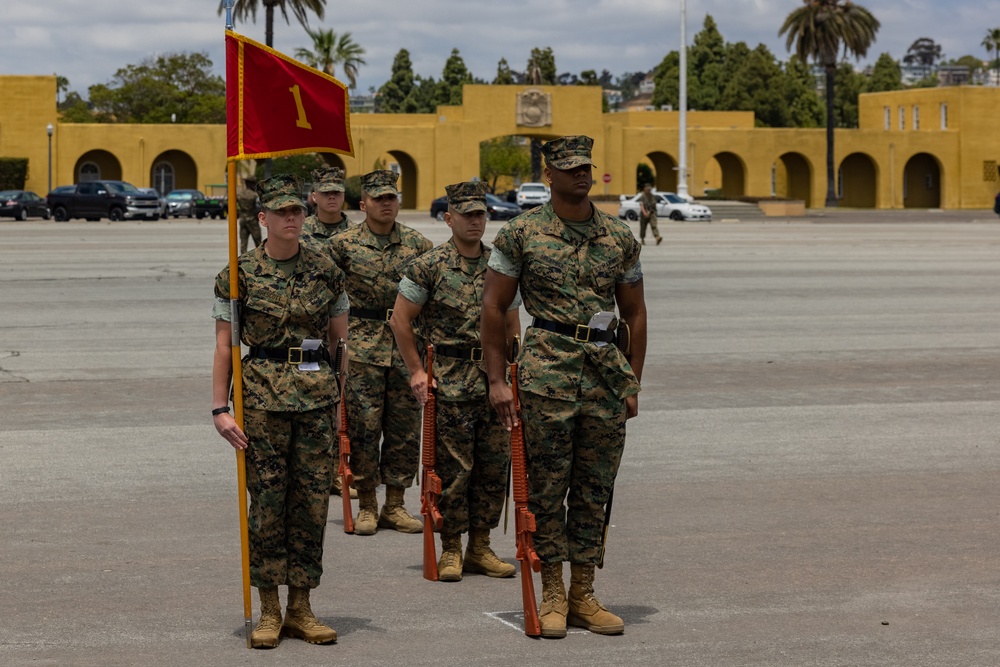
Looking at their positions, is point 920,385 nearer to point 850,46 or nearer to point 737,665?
point 737,665

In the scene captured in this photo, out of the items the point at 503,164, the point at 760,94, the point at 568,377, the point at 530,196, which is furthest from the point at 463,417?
the point at 760,94

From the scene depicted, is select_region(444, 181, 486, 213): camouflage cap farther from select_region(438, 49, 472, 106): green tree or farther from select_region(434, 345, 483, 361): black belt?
select_region(438, 49, 472, 106): green tree

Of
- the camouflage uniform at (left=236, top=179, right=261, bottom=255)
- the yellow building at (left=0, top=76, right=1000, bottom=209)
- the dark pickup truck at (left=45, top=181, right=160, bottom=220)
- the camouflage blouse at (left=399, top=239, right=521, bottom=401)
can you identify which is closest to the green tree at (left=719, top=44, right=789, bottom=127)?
the yellow building at (left=0, top=76, right=1000, bottom=209)

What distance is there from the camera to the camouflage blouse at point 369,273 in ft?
28.3

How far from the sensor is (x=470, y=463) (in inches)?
296

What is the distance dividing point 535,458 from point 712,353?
10118mm

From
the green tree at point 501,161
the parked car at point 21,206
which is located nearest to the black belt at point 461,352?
the parked car at point 21,206

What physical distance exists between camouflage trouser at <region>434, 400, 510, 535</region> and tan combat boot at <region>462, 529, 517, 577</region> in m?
0.05

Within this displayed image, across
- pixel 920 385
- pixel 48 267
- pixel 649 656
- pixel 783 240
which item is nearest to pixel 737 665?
pixel 649 656

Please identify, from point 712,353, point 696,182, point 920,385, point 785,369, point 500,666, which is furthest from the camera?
point 696,182

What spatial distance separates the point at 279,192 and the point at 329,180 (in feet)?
10.4

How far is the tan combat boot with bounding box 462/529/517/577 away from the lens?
7516 millimetres

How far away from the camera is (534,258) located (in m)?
6.41

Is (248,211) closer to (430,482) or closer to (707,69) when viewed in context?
(430,482)
